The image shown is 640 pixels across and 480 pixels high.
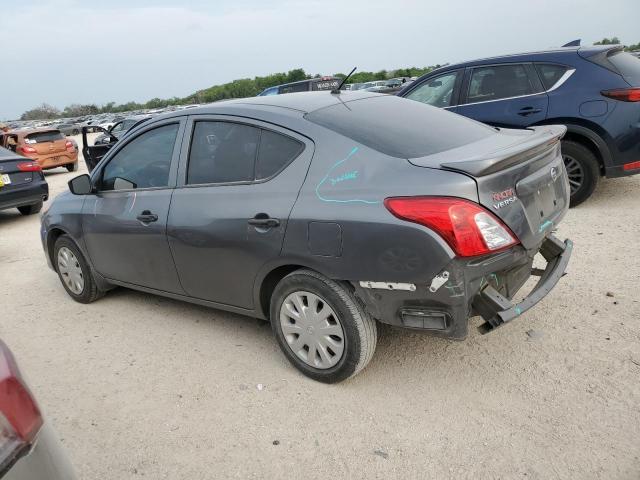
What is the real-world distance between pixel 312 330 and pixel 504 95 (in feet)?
14.7

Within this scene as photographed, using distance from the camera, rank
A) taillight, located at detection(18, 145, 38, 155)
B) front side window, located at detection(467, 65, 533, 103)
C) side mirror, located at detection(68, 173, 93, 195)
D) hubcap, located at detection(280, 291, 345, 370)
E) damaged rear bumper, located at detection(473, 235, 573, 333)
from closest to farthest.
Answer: damaged rear bumper, located at detection(473, 235, 573, 333)
hubcap, located at detection(280, 291, 345, 370)
side mirror, located at detection(68, 173, 93, 195)
front side window, located at detection(467, 65, 533, 103)
taillight, located at detection(18, 145, 38, 155)

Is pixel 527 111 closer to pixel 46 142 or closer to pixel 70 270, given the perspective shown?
pixel 70 270

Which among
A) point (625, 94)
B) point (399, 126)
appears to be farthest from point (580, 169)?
point (399, 126)

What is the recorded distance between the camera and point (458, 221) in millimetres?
2422

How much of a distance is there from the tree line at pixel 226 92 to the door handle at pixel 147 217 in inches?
1466

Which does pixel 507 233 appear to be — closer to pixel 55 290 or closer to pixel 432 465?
pixel 432 465

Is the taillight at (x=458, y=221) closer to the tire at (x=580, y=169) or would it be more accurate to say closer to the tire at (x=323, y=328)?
the tire at (x=323, y=328)

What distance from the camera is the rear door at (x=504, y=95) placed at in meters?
5.92

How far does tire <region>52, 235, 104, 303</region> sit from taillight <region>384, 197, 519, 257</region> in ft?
10.5

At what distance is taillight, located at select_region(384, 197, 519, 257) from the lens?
2.43m

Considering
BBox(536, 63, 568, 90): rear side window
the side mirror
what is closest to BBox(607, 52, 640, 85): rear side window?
BBox(536, 63, 568, 90): rear side window

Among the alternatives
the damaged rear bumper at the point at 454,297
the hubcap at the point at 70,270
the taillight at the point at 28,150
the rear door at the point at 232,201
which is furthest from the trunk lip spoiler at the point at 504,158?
the taillight at the point at 28,150

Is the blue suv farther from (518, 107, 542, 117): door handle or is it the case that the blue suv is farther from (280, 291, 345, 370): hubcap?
(280, 291, 345, 370): hubcap

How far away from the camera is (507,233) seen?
256 centimetres
